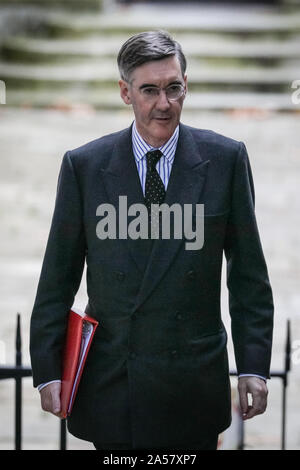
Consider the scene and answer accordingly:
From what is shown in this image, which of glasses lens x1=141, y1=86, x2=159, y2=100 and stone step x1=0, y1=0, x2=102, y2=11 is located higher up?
stone step x1=0, y1=0, x2=102, y2=11

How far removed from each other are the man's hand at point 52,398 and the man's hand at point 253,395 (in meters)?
0.56

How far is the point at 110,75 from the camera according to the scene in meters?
15.7

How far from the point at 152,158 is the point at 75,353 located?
636 mm

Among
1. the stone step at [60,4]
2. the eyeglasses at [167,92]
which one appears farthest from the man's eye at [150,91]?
the stone step at [60,4]

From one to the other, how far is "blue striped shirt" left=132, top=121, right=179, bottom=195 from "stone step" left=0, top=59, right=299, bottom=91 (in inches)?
502

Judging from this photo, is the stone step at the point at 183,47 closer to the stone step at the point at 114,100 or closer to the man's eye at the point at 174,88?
the stone step at the point at 114,100

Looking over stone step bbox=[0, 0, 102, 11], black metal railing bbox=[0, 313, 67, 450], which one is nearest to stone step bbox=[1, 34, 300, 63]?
stone step bbox=[0, 0, 102, 11]

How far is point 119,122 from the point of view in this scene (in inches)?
578

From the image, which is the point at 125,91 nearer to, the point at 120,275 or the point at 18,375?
the point at 120,275

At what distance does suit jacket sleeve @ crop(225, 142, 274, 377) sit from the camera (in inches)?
118

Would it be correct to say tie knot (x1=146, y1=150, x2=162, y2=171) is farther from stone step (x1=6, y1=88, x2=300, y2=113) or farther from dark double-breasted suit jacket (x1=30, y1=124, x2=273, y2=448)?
stone step (x1=6, y1=88, x2=300, y2=113)

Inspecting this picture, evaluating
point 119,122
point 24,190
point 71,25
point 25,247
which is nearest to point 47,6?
point 71,25

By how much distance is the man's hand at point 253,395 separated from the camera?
298 cm

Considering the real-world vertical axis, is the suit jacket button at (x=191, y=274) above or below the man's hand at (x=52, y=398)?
above
